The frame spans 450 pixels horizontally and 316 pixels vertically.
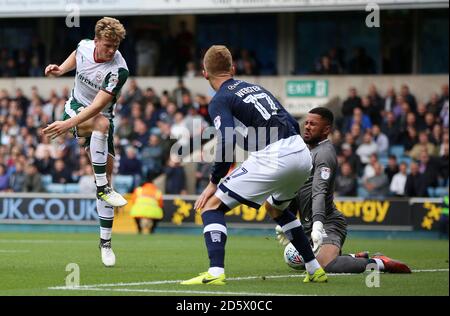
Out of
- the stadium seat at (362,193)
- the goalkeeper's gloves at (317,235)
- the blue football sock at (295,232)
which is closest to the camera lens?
the blue football sock at (295,232)

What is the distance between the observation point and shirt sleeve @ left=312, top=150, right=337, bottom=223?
35.6ft

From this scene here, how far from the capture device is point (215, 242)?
31.3 feet

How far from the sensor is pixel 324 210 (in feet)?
35.7

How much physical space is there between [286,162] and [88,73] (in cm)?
374

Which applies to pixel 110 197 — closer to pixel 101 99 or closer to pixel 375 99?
pixel 101 99

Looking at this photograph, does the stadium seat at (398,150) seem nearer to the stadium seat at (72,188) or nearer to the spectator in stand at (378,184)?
the spectator in stand at (378,184)

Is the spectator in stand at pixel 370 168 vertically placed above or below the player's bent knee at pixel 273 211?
below

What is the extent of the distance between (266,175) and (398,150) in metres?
16.8

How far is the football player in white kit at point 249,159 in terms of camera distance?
9.56 meters

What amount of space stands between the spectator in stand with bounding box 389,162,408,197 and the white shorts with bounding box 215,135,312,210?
47.4ft

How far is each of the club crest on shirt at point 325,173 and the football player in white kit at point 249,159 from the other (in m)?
1.37

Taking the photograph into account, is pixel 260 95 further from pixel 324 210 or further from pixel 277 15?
pixel 277 15

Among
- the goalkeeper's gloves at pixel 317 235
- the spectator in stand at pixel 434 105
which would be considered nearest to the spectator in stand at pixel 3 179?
the spectator in stand at pixel 434 105
